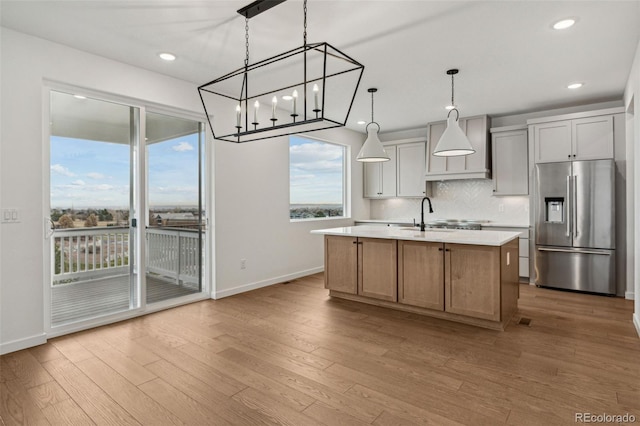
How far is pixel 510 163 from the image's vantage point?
5426 millimetres

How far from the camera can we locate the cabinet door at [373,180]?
6.95 m

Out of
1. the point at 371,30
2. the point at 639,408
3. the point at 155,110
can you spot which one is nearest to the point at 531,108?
the point at 371,30

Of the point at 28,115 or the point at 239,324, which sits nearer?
the point at 28,115

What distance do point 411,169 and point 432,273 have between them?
128 inches

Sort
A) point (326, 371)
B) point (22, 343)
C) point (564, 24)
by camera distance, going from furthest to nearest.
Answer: point (22, 343)
point (564, 24)
point (326, 371)

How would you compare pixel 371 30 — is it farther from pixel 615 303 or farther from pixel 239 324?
pixel 615 303

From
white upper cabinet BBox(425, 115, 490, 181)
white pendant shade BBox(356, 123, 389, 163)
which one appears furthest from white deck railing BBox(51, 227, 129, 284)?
white upper cabinet BBox(425, 115, 490, 181)

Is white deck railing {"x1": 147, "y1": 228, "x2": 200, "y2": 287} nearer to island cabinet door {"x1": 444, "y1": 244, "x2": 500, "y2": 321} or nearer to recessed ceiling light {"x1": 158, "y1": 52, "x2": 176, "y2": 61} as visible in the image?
recessed ceiling light {"x1": 158, "y1": 52, "x2": 176, "y2": 61}

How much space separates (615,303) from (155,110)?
5.81 metres

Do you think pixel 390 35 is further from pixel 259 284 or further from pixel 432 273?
pixel 259 284

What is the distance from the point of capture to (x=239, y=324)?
11.4 feet

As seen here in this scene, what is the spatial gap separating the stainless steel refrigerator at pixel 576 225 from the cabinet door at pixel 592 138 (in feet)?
0.64

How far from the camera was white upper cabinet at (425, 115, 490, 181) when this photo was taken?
5551 mm

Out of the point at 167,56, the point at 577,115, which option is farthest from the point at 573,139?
the point at 167,56
